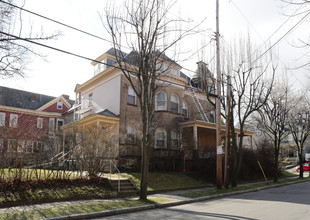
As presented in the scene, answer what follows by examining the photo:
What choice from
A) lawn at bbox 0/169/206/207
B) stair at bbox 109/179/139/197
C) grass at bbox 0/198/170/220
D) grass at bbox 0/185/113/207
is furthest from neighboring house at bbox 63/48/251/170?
grass at bbox 0/198/170/220

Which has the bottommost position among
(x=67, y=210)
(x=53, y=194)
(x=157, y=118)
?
(x=67, y=210)

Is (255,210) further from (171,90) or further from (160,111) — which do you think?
(171,90)

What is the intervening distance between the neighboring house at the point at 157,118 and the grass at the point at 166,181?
140 cm

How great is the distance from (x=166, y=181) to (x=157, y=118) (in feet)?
20.2

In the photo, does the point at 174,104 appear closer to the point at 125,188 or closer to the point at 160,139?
the point at 160,139

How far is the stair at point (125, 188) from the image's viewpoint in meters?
12.7

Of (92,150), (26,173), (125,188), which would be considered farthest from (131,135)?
(26,173)

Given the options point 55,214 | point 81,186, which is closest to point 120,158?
point 81,186

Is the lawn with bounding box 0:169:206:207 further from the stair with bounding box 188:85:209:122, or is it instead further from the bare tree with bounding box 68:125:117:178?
the stair with bounding box 188:85:209:122

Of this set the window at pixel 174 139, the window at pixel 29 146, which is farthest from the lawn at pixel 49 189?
the window at pixel 174 139

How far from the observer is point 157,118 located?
21094 millimetres

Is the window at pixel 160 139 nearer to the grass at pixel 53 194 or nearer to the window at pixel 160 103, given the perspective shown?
the window at pixel 160 103

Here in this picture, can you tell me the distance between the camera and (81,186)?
12.3 meters

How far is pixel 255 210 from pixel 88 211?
5518 mm
